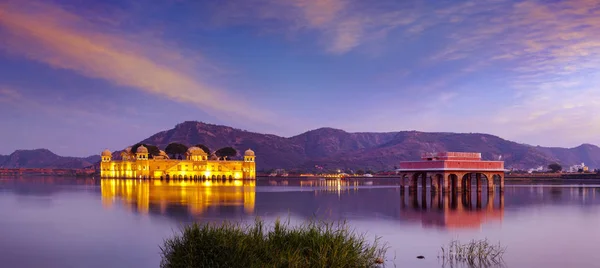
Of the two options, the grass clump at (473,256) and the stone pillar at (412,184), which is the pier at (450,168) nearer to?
the stone pillar at (412,184)

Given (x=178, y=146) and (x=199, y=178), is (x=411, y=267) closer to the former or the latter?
(x=199, y=178)

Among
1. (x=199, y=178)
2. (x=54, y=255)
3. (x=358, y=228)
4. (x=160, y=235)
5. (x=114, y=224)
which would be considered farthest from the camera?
(x=199, y=178)

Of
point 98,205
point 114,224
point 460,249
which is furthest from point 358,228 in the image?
point 98,205

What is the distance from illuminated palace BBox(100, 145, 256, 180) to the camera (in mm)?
149750

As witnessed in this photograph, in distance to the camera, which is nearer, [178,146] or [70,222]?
[70,222]

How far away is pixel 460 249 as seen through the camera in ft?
77.0

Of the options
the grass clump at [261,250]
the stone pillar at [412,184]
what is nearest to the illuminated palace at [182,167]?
the stone pillar at [412,184]

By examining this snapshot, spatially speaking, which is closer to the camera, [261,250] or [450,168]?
[261,250]

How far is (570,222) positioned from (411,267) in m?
21.2

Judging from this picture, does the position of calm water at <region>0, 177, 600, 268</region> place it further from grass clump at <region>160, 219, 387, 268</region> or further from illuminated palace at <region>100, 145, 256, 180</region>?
illuminated palace at <region>100, 145, 256, 180</region>

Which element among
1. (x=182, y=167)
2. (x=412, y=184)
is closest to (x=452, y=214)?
(x=412, y=184)

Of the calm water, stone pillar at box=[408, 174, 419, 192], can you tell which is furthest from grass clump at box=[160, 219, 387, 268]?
stone pillar at box=[408, 174, 419, 192]

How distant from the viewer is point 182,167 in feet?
497

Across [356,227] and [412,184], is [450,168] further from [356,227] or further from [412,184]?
[356,227]
